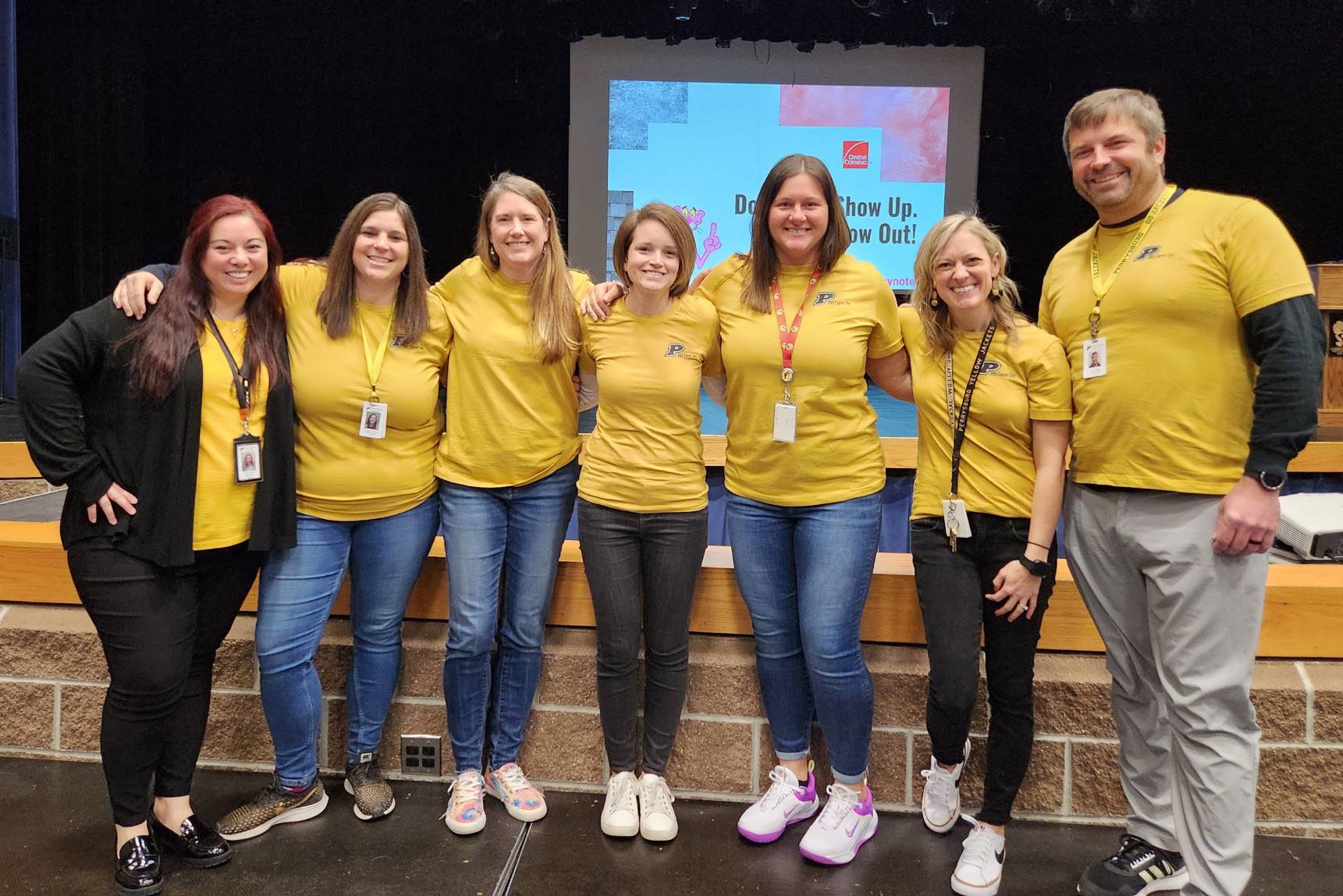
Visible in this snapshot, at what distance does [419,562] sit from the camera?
2.10 m

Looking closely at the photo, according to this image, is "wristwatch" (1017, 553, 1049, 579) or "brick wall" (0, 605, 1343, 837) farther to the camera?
"brick wall" (0, 605, 1343, 837)

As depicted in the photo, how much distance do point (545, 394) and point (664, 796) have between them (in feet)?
3.27

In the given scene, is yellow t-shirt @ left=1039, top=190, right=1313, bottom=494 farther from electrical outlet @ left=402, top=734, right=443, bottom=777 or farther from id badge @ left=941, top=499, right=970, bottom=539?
electrical outlet @ left=402, top=734, right=443, bottom=777

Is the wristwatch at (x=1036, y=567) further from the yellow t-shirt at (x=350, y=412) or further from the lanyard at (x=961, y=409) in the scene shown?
the yellow t-shirt at (x=350, y=412)

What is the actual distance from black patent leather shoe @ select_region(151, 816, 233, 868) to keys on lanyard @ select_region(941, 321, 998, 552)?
172 centimetres

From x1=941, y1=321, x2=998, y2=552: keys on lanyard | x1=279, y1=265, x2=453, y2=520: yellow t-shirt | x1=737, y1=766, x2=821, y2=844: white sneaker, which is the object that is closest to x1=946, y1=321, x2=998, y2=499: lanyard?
x1=941, y1=321, x2=998, y2=552: keys on lanyard

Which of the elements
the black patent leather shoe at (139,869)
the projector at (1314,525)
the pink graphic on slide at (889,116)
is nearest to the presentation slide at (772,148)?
the pink graphic on slide at (889,116)

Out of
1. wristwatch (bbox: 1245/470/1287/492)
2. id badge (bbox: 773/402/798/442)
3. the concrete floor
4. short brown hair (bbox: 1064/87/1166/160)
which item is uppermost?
short brown hair (bbox: 1064/87/1166/160)

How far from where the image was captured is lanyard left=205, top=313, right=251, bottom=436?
1.85 metres

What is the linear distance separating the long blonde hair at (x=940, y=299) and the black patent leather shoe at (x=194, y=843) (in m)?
1.91

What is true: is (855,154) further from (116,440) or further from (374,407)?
(116,440)

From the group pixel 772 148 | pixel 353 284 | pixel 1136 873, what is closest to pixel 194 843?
pixel 353 284

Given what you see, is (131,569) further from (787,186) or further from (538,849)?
(787,186)

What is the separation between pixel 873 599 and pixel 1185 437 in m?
0.80
